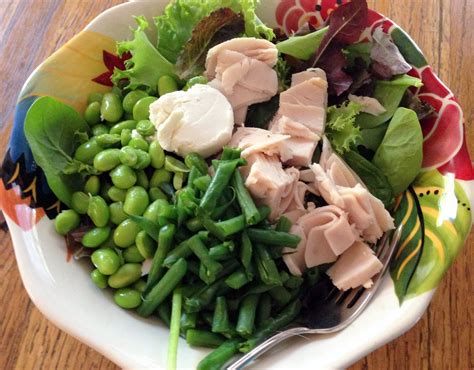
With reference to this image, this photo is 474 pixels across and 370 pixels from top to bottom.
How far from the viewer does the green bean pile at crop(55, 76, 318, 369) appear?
1.68 m

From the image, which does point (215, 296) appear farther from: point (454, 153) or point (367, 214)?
point (454, 153)

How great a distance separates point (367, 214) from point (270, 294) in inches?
16.2

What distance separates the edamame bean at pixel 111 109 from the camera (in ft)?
6.70

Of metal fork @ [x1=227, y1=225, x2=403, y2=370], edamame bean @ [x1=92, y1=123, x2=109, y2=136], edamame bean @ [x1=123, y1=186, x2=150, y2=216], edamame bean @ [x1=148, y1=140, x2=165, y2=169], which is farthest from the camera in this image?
edamame bean @ [x1=92, y1=123, x2=109, y2=136]

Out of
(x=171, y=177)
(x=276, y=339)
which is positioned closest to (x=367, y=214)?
(x=276, y=339)

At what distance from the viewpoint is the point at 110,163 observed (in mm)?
1849

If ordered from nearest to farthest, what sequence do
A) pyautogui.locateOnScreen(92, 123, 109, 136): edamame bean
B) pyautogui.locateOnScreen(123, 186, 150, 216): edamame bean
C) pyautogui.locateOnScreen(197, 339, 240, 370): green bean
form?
pyautogui.locateOnScreen(197, 339, 240, 370): green bean → pyautogui.locateOnScreen(123, 186, 150, 216): edamame bean → pyautogui.locateOnScreen(92, 123, 109, 136): edamame bean

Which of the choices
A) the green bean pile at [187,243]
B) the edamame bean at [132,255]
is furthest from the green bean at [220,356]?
the edamame bean at [132,255]

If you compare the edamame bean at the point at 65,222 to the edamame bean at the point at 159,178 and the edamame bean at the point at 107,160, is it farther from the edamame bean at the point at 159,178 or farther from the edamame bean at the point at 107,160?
the edamame bean at the point at 159,178

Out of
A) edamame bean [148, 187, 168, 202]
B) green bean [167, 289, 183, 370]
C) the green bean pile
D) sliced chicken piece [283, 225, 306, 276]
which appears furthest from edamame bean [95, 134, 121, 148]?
sliced chicken piece [283, 225, 306, 276]

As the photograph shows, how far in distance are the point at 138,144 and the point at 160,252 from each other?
1.34 ft

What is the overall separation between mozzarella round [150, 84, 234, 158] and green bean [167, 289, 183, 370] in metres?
0.52

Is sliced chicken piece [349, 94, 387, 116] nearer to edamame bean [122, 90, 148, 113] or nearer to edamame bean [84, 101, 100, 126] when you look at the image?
edamame bean [122, 90, 148, 113]

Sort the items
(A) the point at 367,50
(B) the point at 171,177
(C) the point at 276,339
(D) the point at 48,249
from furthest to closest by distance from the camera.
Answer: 1. (A) the point at 367,50
2. (B) the point at 171,177
3. (D) the point at 48,249
4. (C) the point at 276,339
